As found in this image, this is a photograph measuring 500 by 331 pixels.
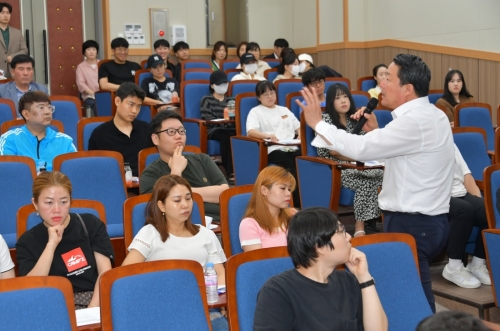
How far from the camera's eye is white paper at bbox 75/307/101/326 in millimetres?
2367

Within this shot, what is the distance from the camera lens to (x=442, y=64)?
346 inches

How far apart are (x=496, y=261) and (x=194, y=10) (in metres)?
8.31

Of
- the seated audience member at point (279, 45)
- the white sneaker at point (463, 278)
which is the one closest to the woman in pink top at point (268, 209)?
the white sneaker at point (463, 278)

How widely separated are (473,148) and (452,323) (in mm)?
3963

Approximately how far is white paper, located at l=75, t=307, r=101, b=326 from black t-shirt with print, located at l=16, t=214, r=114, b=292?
45 centimetres

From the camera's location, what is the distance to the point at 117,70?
28.8 feet

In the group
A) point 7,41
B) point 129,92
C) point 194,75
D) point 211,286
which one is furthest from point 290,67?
point 211,286

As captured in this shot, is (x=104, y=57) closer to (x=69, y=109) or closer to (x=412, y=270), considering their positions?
(x=69, y=109)

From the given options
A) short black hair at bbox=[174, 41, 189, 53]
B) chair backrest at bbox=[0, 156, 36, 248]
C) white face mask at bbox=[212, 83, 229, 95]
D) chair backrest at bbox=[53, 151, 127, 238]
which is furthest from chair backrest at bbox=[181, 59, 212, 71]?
chair backrest at bbox=[0, 156, 36, 248]

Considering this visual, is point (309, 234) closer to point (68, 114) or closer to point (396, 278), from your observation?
point (396, 278)

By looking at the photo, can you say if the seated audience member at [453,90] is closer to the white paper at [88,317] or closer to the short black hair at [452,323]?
the white paper at [88,317]

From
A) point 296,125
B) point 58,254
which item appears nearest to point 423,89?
point 58,254

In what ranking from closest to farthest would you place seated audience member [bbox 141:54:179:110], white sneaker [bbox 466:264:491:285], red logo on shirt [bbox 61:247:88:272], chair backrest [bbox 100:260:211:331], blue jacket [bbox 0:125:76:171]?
1. chair backrest [bbox 100:260:211:331]
2. red logo on shirt [bbox 61:247:88:272]
3. white sneaker [bbox 466:264:491:285]
4. blue jacket [bbox 0:125:76:171]
5. seated audience member [bbox 141:54:179:110]

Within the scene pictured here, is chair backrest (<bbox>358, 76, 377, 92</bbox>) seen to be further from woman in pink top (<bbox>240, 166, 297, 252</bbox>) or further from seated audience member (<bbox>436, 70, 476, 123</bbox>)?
woman in pink top (<bbox>240, 166, 297, 252</bbox>)
